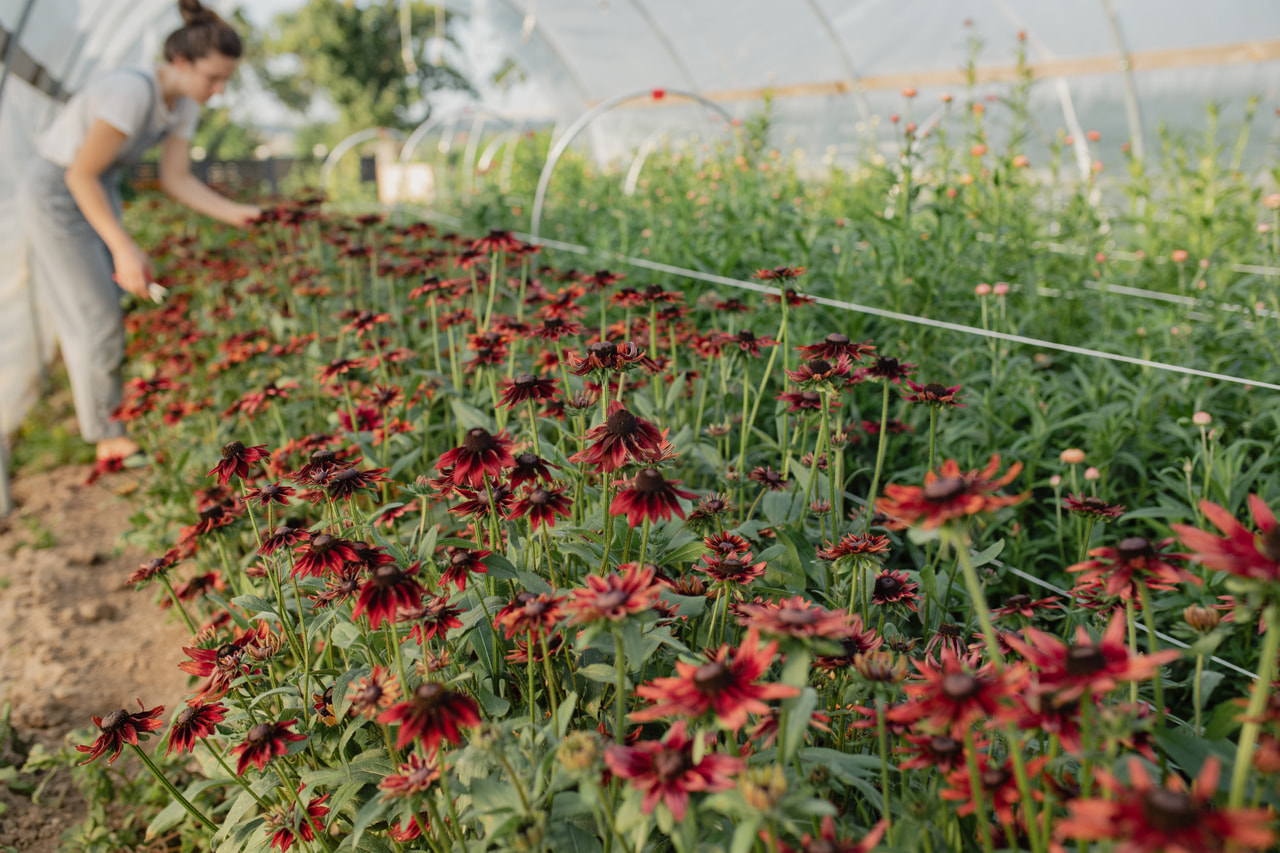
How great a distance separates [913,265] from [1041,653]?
2037 mm

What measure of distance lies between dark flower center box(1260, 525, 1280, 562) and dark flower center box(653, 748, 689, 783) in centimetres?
44

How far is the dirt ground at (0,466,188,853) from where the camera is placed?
65.0 inches

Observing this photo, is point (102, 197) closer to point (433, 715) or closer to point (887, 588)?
point (433, 715)

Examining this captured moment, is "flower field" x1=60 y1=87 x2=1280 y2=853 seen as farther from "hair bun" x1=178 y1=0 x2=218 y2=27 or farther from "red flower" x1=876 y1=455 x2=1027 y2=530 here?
"hair bun" x1=178 y1=0 x2=218 y2=27

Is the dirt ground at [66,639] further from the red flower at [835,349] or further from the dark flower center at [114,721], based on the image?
the red flower at [835,349]

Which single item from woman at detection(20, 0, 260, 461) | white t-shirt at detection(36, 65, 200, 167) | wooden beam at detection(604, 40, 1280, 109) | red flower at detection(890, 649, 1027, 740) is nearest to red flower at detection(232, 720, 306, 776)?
red flower at detection(890, 649, 1027, 740)

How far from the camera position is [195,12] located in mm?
2969

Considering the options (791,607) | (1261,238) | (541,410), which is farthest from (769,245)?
(791,607)

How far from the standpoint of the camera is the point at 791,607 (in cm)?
73

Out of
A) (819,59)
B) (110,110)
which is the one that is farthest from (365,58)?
(110,110)

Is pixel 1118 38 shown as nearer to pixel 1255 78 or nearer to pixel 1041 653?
pixel 1255 78

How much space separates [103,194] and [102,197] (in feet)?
0.11

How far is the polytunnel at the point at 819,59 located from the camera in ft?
13.3

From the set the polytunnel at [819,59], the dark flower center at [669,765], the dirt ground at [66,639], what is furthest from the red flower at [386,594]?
the polytunnel at [819,59]
